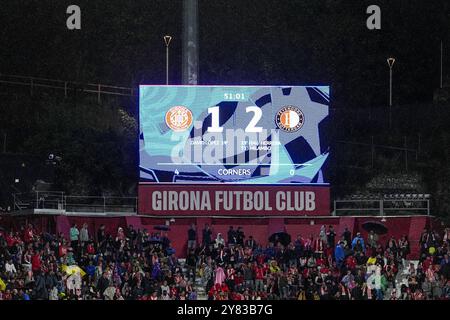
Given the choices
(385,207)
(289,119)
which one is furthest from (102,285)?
(385,207)

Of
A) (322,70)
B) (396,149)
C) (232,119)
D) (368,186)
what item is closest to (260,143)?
(232,119)

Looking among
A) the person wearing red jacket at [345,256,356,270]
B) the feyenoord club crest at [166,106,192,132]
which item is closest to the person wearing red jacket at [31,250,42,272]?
the feyenoord club crest at [166,106,192,132]

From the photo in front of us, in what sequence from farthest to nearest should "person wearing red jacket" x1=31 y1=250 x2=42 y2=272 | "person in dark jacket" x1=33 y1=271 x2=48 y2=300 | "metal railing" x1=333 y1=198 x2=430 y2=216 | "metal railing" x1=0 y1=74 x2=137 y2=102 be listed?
"metal railing" x1=0 y1=74 x2=137 y2=102 → "metal railing" x1=333 y1=198 x2=430 y2=216 → "person wearing red jacket" x1=31 y1=250 x2=42 y2=272 → "person in dark jacket" x1=33 y1=271 x2=48 y2=300

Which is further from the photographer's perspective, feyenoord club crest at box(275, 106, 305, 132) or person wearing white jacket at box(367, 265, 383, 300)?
feyenoord club crest at box(275, 106, 305, 132)

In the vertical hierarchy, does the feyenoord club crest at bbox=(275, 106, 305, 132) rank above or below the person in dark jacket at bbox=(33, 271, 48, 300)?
above

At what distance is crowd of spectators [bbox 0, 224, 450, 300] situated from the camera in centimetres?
4031

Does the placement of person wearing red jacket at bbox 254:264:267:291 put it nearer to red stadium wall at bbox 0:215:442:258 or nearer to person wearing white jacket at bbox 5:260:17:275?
red stadium wall at bbox 0:215:442:258

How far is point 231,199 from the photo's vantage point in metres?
49.1

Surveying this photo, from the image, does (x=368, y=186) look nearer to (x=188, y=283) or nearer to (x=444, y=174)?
(x=444, y=174)

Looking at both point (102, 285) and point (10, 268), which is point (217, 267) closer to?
point (102, 285)

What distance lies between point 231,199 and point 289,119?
3.70 m

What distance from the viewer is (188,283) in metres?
41.2

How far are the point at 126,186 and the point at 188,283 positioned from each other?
52.3ft

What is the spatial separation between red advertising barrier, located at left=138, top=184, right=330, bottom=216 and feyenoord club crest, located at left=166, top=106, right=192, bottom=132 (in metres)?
2.20
